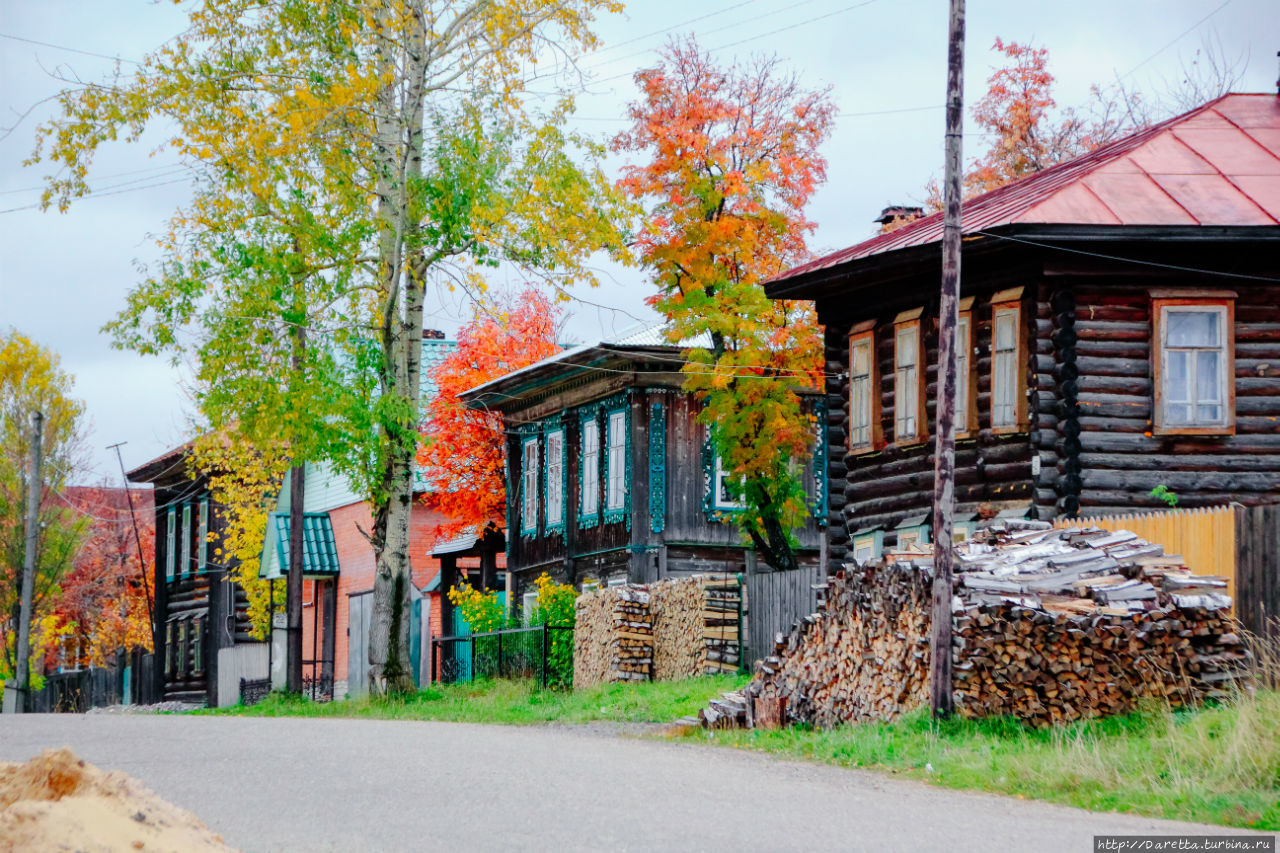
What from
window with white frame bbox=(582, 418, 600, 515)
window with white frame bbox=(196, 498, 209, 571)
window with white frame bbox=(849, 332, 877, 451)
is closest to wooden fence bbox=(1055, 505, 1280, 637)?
window with white frame bbox=(849, 332, 877, 451)

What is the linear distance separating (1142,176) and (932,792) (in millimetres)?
14395

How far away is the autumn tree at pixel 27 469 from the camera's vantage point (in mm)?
47562

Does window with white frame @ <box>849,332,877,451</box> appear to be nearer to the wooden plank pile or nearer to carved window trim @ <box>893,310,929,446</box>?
carved window trim @ <box>893,310,929,446</box>

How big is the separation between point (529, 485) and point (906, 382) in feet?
47.4

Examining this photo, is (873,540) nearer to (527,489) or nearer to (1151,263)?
(1151,263)

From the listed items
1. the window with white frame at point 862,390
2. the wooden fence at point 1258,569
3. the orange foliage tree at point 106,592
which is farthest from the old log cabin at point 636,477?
the orange foliage tree at point 106,592

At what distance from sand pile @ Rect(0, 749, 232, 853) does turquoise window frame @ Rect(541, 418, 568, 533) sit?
26598mm

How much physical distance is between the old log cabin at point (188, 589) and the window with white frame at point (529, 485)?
1261cm

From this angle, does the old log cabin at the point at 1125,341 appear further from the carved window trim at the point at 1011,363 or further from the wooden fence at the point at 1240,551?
the wooden fence at the point at 1240,551

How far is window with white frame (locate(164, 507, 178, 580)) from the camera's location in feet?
176

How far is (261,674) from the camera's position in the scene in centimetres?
4072

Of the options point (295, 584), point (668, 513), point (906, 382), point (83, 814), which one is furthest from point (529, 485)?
point (83, 814)

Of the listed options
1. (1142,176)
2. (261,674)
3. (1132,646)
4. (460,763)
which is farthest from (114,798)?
(261,674)

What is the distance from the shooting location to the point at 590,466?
3406cm
